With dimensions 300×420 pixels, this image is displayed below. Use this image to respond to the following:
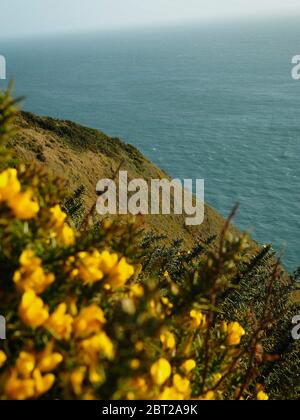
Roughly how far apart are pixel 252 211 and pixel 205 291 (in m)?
57.9

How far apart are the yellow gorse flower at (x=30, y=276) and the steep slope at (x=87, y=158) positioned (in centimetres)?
2719

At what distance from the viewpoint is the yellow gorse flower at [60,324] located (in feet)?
7.38

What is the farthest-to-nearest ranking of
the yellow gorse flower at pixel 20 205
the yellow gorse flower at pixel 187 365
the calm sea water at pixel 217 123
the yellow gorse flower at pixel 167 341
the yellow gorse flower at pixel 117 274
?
the calm sea water at pixel 217 123
the yellow gorse flower at pixel 167 341
the yellow gorse flower at pixel 187 365
the yellow gorse flower at pixel 117 274
the yellow gorse flower at pixel 20 205

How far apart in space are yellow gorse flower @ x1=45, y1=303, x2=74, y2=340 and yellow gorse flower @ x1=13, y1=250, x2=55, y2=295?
0.19m

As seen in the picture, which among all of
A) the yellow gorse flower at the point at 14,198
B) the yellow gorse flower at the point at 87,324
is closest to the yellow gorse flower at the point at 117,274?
the yellow gorse flower at the point at 87,324

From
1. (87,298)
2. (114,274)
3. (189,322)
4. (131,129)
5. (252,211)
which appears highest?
(114,274)

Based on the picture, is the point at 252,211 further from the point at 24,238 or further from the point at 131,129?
the point at 24,238

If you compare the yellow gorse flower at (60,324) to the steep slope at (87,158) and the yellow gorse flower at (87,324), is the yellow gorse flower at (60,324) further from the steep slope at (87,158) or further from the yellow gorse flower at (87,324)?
the steep slope at (87,158)

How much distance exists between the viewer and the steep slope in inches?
1273

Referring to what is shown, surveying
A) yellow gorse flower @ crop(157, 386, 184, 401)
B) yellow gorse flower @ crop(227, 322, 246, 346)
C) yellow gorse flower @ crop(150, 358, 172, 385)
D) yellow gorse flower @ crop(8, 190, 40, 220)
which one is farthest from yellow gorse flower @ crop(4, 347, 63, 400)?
yellow gorse flower @ crop(227, 322, 246, 346)

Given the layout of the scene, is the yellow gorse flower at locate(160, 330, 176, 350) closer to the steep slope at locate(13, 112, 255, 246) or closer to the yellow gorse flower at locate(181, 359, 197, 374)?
the yellow gorse flower at locate(181, 359, 197, 374)

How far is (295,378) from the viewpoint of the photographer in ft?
20.1

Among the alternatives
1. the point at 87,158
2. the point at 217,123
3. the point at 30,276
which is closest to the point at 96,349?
the point at 30,276
